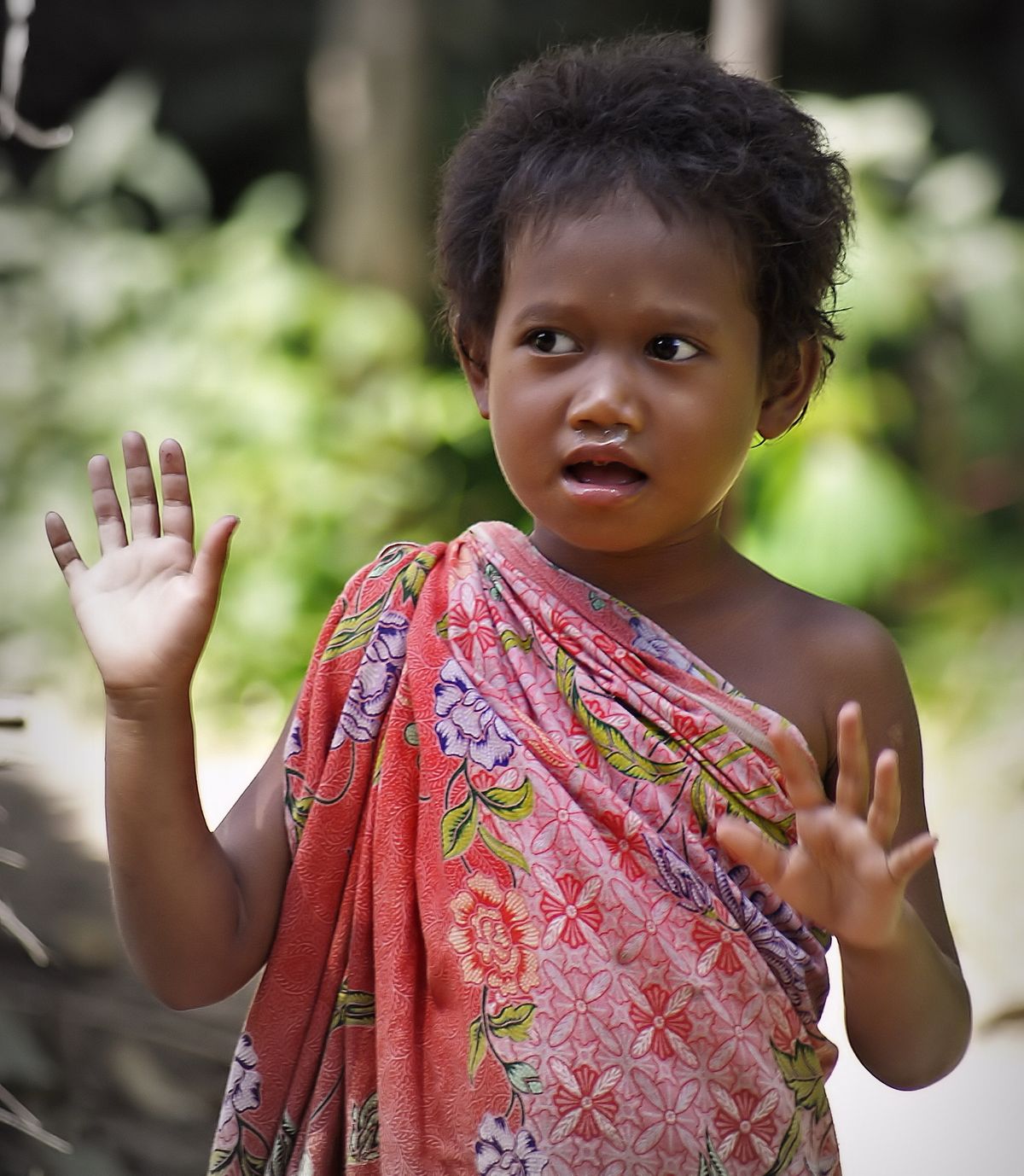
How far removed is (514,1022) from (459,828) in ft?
0.53

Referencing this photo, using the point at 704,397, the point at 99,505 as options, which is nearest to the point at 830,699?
the point at 704,397

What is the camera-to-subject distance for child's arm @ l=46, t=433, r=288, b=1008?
1242 millimetres

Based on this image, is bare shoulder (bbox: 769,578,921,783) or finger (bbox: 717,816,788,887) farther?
bare shoulder (bbox: 769,578,921,783)

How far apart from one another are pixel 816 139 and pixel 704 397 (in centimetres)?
33

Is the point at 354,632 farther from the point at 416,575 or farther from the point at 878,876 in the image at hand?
the point at 878,876

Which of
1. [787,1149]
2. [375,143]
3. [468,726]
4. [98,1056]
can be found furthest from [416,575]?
[375,143]

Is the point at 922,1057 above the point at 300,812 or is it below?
below

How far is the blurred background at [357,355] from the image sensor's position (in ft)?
10.7

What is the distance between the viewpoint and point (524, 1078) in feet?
4.02

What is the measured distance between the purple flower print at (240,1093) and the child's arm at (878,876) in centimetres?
50

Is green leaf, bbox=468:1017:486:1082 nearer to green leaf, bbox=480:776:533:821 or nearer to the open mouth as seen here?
green leaf, bbox=480:776:533:821

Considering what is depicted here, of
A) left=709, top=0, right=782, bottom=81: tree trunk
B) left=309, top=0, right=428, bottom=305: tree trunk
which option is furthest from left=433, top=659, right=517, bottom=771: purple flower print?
left=309, top=0, right=428, bottom=305: tree trunk

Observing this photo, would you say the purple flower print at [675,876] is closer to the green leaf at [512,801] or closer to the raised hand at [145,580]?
the green leaf at [512,801]

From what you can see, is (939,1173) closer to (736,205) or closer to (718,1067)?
(718,1067)
